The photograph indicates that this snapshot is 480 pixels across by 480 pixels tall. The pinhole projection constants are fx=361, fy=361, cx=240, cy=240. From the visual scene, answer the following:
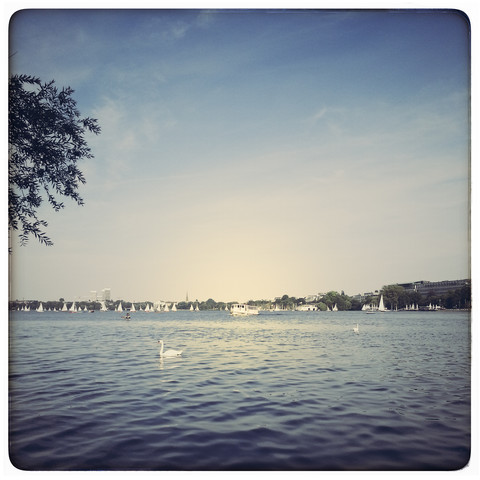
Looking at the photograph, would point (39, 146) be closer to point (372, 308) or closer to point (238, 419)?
point (238, 419)

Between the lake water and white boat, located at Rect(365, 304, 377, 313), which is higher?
the lake water

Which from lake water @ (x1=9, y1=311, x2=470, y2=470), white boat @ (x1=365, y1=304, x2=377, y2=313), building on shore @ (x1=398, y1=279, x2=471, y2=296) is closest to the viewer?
lake water @ (x1=9, y1=311, x2=470, y2=470)

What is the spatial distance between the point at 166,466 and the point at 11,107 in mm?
6885

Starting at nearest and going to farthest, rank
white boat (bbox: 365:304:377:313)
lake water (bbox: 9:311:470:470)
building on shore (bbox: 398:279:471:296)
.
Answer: lake water (bbox: 9:311:470:470) → building on shore (bbox: 398:279:471:296) → white boat (bbox: 365:304:377:313)

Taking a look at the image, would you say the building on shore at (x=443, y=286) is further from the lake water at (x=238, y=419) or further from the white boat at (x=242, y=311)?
the white boat at (x=242, y=311)

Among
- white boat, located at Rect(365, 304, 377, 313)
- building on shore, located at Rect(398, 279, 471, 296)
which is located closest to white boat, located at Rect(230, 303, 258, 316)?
white boat, located at Rect(365, 304, 377, 313)

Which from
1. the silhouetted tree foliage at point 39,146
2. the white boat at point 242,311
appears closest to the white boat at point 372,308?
the white boat at point 242,311

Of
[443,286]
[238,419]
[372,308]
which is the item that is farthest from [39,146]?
[372,308]

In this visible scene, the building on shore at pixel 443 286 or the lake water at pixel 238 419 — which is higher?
the building on shore at pixel 443 286

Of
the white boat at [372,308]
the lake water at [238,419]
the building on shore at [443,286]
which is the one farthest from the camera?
the white boat at [372,308]

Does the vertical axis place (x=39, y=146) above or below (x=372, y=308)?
above

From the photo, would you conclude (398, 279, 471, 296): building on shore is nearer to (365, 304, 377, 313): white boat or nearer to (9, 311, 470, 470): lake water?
(9, 311, 470, 470): lake water
